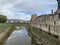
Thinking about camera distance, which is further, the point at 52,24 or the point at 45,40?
the point at 52,24

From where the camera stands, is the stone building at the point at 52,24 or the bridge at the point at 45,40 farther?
the stone building at the point at 52,24

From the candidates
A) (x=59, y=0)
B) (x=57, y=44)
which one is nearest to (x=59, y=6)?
(x=59, y=0)

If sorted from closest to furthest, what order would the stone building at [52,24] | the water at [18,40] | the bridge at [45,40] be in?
the bridge at [45,40] < the water at [18,40] < the stone building at [52,24]

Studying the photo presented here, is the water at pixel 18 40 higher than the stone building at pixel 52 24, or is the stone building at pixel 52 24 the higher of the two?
the stone building at pixel 52 24

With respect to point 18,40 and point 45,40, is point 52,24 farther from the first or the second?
point 45,40

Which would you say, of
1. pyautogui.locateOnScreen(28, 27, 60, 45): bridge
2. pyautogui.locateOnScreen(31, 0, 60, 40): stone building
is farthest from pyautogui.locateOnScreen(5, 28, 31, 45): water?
pyautogui.locateOnScreen(31, 0, 60, 40): stone building

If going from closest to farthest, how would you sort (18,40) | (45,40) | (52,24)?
(45,40)
(18,40)
(52,24)

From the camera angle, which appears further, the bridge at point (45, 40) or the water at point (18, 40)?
the water at point (18, 40)

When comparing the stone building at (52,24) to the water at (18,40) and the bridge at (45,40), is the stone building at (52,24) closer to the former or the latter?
the bridge at (45,40)

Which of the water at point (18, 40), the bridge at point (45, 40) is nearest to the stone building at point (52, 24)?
the bridge at point (45, 40)

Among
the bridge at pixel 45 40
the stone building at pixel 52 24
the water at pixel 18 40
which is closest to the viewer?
the bridge at pixel 45 40

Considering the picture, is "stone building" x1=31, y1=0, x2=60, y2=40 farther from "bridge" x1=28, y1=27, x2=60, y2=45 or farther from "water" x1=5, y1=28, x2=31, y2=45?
"water" x1=5, y1=28, x2=31, y2=45

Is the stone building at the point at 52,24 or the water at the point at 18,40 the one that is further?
the stone building at the point at 52,24

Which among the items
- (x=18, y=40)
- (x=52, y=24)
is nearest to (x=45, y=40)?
(x=18, y=40)
